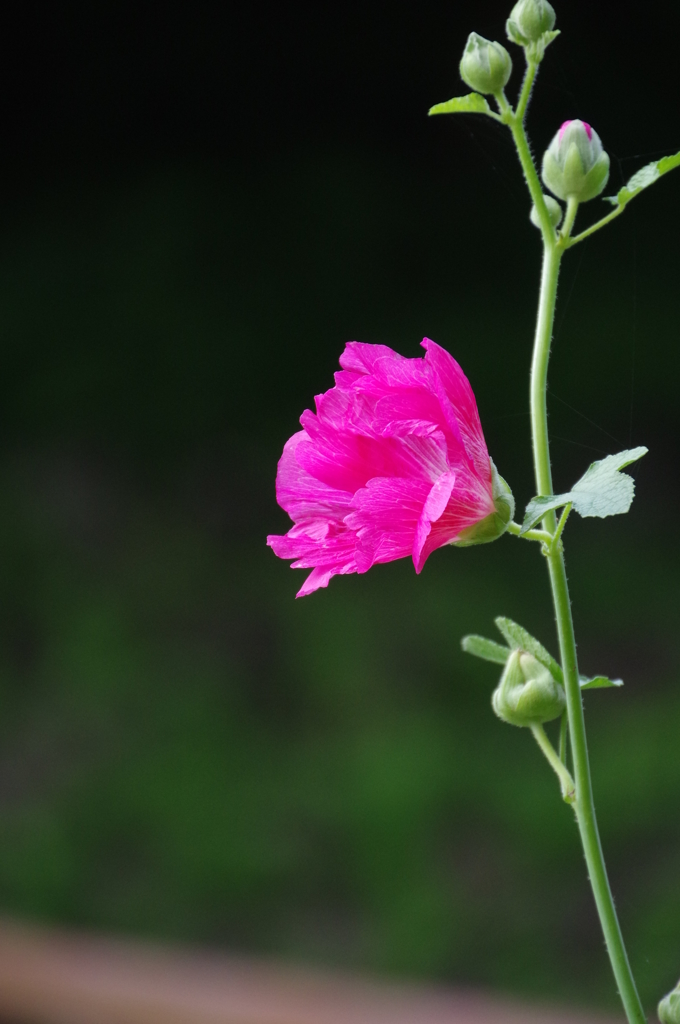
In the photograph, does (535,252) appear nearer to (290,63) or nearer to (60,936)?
(290,63)

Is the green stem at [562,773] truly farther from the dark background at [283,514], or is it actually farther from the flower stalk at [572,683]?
the dark background at [283,514]

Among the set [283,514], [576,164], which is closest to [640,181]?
[576,164]

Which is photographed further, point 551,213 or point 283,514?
point 283,514

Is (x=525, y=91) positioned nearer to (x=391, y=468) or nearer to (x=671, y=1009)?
(x=391, y=468)

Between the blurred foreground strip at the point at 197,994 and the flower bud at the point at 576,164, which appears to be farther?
the blurred foreground strip at the point at 197,994

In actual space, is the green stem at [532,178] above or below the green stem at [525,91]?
below

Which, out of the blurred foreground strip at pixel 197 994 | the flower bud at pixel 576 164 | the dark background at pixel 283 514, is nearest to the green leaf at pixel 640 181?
the flower bud at pixel 576 164
